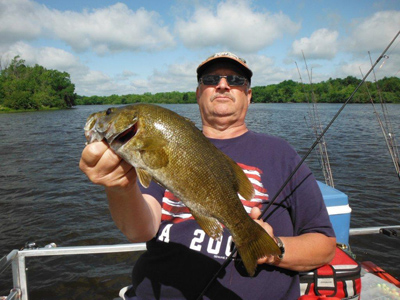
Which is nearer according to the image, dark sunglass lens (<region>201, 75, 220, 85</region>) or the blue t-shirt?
the blue t-shirt

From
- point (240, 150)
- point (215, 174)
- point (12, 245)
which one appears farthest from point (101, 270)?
point (215, 174)


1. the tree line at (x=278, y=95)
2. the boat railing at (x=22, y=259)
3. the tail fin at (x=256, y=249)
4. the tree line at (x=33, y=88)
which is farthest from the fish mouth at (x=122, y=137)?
the tree line at (x=33, y=88)

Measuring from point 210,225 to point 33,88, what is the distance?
82778mm

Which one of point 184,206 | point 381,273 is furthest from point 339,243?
point 184,206

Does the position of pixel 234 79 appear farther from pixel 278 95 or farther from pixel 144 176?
pixel 278 95

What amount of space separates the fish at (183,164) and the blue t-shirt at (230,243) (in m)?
0.48

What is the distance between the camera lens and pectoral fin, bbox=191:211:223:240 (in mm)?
1812

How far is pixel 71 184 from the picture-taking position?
12031mm

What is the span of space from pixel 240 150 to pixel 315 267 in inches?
45.8

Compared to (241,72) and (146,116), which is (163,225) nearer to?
(146,116)

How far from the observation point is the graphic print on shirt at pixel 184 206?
2.42 m

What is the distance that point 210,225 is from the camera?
1.83m

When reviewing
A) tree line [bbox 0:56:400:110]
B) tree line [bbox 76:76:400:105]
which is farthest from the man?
tree line [bbox 76:76:400:105]

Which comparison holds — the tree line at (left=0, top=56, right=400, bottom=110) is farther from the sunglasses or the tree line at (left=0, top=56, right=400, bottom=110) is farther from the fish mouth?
the fish mouth
